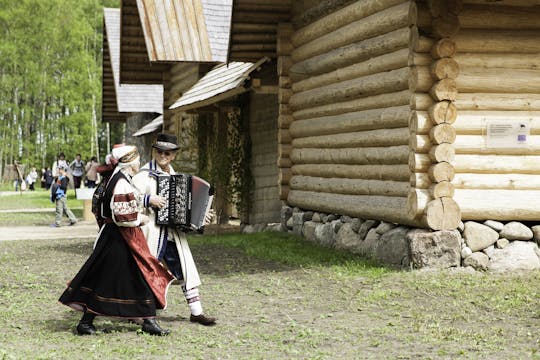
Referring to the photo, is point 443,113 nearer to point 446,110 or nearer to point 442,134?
point 446,110

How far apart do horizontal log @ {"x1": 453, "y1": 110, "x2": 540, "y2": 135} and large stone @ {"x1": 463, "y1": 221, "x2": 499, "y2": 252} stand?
1.16 meters

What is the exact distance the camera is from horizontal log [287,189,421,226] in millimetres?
11664

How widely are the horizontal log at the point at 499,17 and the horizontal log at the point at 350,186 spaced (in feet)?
7.09

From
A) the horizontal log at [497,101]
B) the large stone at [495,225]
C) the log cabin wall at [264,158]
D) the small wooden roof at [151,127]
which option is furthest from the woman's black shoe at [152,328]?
the small wooden roof at [151,127]

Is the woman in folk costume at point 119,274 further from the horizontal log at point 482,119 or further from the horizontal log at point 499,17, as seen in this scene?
the horizontal log at point 499,17

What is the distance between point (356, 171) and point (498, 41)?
301cm

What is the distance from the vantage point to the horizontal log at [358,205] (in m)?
11.7

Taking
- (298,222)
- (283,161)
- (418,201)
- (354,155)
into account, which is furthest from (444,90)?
(283,161)

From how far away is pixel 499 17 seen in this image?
11.3 meters

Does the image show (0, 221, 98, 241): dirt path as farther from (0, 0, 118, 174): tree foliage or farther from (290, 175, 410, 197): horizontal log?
(0, 0, 118, 174): tree foliage

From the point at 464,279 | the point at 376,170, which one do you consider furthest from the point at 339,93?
the point at 464,279

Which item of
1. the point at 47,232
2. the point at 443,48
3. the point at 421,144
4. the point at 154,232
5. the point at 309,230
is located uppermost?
the point at 443,48

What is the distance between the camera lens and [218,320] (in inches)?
345

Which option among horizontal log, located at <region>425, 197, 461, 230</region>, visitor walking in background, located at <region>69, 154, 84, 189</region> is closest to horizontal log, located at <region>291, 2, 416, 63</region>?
horizontal log, located at <region>425, 197, 461, 230</region>
